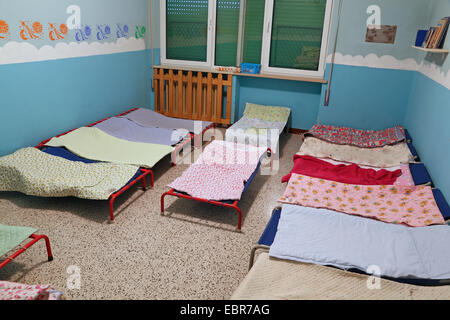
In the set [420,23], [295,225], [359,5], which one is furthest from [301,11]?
[295,225]

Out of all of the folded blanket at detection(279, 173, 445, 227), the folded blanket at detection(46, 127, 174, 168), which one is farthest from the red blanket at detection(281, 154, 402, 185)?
the folded blanket at detection(46, 127, 174, 168)

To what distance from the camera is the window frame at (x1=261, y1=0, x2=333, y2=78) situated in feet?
15.5

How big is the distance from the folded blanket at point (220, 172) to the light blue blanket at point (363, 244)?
2.21ft

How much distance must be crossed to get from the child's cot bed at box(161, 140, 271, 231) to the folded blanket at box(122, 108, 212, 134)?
84 centimetres

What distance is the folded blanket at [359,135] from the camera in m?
4.10

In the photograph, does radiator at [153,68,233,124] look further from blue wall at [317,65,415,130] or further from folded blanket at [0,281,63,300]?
folded blanket at [0,281,63,300]

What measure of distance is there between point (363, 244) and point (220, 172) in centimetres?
150

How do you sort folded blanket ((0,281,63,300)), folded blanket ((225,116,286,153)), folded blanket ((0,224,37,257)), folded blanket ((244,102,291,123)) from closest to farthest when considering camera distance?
1. folded blanket ((0,281,63,300))
2. folded blanket ((0,224,37,257))
3. folded blanket ((225,116,286,153))
4. folded blanket ((244,102,291,123))

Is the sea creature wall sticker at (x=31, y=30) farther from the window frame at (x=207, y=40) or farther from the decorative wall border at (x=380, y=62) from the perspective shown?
the decorative wall border at (x=380, y=62)

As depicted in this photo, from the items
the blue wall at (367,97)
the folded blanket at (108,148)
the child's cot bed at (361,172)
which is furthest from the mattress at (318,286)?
the blue wall at (367,97)

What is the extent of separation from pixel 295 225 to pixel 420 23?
3.23 m

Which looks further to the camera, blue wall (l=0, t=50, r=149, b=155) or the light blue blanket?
blue wall (l=0, t=50, r=149, b=155)

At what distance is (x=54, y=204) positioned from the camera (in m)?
3.12
